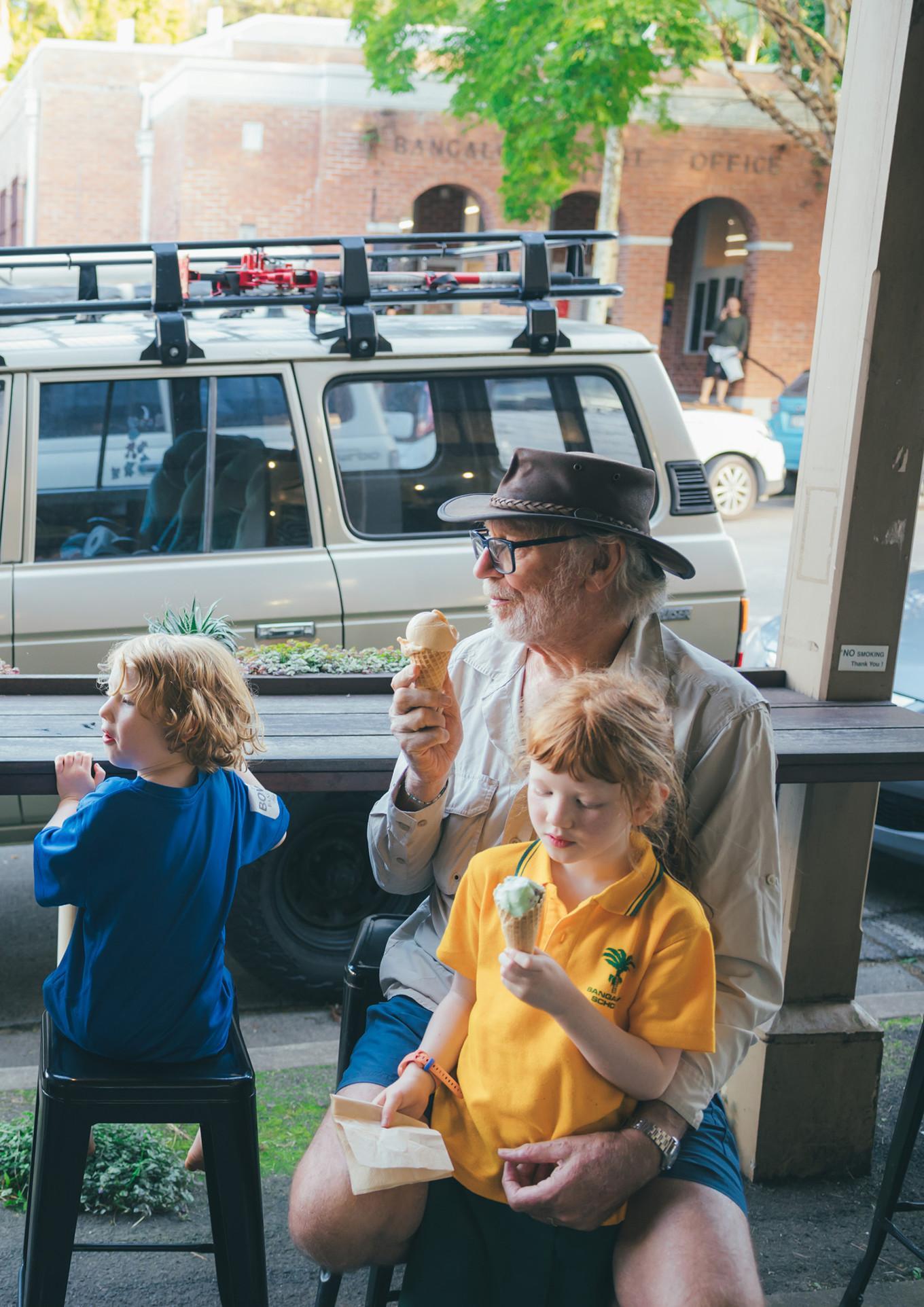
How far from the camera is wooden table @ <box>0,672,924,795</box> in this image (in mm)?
2961

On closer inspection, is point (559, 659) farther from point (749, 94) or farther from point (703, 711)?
point (749, 94)

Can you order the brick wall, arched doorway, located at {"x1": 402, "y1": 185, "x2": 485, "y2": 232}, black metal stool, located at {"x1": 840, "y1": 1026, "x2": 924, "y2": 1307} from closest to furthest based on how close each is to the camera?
1. black metal stool, located at {"x1": 840, "y1": 1026, "x2": 924, "y2": 1307}
2. the brick wall
3. arched doorway, located at {"x1": 402, "y1": 185, "x2": 485, "y2": 232}

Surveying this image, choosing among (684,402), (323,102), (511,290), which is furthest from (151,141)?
(511,290)

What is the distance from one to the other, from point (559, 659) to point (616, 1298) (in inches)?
45.0

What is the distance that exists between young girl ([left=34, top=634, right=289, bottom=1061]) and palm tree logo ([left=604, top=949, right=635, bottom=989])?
81cm

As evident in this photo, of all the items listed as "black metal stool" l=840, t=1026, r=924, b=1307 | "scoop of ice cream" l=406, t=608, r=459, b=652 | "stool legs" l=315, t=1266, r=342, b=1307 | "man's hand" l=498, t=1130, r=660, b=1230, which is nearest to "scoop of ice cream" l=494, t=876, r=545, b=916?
"man's hand" l=498, t=1130, r=660, b=1230

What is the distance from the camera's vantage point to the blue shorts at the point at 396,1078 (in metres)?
2.17

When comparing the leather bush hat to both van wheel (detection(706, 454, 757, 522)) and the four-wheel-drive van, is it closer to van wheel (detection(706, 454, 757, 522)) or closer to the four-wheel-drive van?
the four-wheel-drive van

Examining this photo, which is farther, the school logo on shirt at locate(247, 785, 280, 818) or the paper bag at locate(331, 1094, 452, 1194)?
the school logo on shirt at locate(247, 785, 280, 818)

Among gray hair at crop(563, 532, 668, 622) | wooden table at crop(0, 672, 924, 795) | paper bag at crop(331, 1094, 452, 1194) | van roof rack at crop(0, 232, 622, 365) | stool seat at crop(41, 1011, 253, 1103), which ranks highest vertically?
van roof rack at crop(0, 232, 622, 365)

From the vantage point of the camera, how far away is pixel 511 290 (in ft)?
16.8

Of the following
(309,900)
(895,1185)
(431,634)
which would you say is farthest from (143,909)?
(309,900)

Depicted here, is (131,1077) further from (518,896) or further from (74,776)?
(518,896)

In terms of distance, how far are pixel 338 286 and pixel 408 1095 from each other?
13.4 ft
